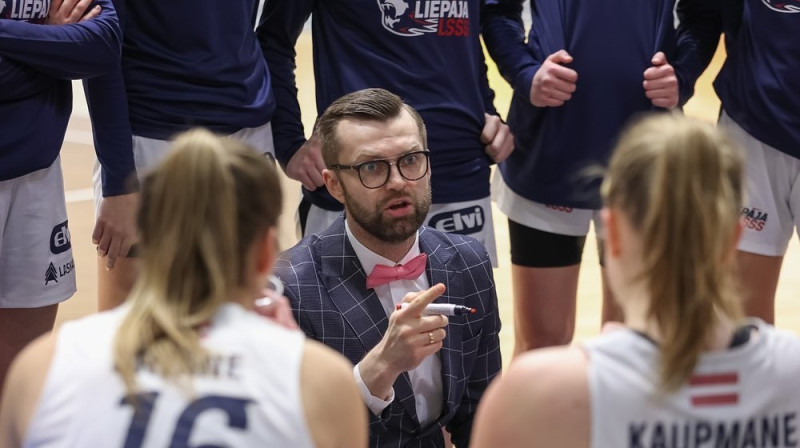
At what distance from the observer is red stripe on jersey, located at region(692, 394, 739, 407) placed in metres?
1.62

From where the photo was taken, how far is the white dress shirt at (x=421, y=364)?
2.85 meters

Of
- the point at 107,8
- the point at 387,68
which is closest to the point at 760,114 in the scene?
the point at 387,68

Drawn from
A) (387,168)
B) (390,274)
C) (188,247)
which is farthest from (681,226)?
(387,168)

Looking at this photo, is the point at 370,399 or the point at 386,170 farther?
the point at 386,170

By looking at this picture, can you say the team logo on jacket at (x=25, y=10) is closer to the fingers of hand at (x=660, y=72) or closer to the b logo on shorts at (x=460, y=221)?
the b logo on shorts at (x=460, y=221)

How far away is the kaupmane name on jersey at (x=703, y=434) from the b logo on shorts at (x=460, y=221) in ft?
6.65

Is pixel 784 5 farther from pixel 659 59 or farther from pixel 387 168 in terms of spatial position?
pixel 387 168

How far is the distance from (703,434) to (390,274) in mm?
1277

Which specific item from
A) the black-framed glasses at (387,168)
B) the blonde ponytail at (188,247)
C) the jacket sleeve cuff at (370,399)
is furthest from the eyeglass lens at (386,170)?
the blonde ponytail at (188,247)

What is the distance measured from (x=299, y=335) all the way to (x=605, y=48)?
7.32 ft

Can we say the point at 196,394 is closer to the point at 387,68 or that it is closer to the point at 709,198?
the point at 709,198

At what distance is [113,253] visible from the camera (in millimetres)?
3279

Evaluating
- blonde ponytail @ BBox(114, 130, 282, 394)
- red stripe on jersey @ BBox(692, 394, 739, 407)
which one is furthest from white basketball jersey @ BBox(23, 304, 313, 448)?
red stripe on jersey @ BBox(692, 394, 739, 407)

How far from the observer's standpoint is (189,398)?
1.57 meters
